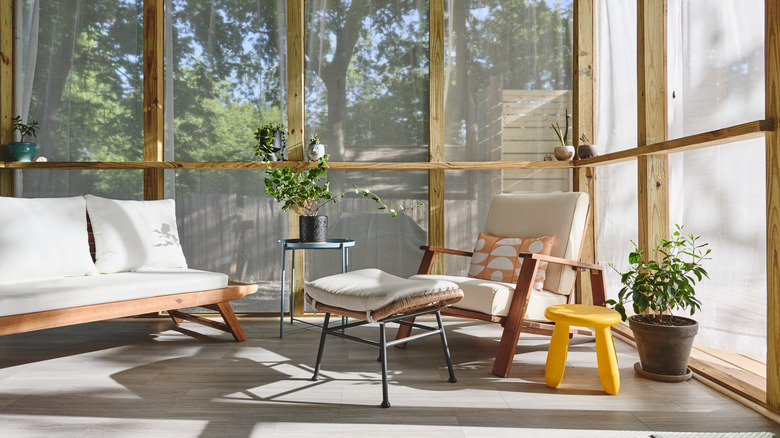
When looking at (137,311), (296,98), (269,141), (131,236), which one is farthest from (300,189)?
(137,311)

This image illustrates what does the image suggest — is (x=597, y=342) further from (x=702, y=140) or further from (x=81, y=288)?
(x=81, y=288)

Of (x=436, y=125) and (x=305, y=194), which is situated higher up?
(x=436, y=125)

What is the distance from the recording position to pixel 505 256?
3221mm

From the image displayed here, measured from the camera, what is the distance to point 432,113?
4086 millimetres

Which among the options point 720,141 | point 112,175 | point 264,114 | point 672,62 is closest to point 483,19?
point 672,62

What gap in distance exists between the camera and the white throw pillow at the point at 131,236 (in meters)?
3.36

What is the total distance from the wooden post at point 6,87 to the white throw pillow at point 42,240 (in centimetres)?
105

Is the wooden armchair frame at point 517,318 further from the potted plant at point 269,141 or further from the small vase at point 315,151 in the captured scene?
the potted plant at point 269,141

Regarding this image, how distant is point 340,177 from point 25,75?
8.38 ft

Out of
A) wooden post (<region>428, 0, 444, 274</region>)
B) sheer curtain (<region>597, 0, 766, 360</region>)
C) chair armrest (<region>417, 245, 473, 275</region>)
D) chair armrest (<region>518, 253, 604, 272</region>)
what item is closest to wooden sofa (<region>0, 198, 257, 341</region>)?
chair armrest (<region>417, 245, 473, 275</region>)

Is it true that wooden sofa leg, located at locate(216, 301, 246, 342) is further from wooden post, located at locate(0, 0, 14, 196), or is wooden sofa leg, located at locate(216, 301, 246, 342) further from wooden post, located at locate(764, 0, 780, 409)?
wooden post, located at locate(764, 0, 780, 409)

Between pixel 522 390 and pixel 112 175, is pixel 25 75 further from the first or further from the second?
pixel 522 390

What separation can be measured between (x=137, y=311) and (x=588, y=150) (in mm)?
3132

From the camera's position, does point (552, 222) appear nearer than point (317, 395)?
Result: No
